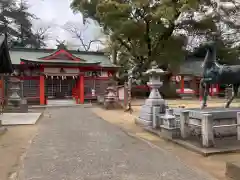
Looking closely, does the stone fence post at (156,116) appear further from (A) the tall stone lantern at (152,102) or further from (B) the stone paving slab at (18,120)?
(B) the stone paving slab at (18,120)

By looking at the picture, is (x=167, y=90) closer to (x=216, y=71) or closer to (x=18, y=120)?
(x=18, y=120)

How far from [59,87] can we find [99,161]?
23.6 meters

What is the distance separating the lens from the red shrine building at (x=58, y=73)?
2328 cm

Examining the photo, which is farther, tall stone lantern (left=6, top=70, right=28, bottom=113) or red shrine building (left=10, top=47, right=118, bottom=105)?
red shrine building (left=10, top=47, right=118, bottom=105)

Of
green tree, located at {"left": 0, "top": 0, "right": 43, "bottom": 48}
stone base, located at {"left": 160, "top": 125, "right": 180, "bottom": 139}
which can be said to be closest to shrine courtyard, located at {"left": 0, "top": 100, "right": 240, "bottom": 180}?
stone base, located at {"left": 160, "top": 125, "right": 180, "bottom": 139}

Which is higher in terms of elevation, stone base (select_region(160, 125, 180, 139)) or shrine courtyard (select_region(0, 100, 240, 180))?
stone base (select_region(160, 125, 180, 139))

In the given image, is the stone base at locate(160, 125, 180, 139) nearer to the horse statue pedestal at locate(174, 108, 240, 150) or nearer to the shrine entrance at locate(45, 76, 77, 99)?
the horse statue pedestal at locate(174, 108, 240, 150)

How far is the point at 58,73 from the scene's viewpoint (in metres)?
24.0

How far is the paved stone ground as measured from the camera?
477cm

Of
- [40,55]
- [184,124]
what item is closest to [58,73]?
[40,55]

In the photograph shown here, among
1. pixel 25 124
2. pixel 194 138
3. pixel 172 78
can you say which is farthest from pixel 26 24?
pixel 194 138

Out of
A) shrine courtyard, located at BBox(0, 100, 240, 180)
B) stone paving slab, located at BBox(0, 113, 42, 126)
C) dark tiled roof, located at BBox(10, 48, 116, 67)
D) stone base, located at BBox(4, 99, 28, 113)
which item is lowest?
shrine courtyard, located at BBox(0, 100, 240, 180)

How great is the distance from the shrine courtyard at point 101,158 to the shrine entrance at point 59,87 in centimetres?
1896

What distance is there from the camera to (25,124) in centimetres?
1162
